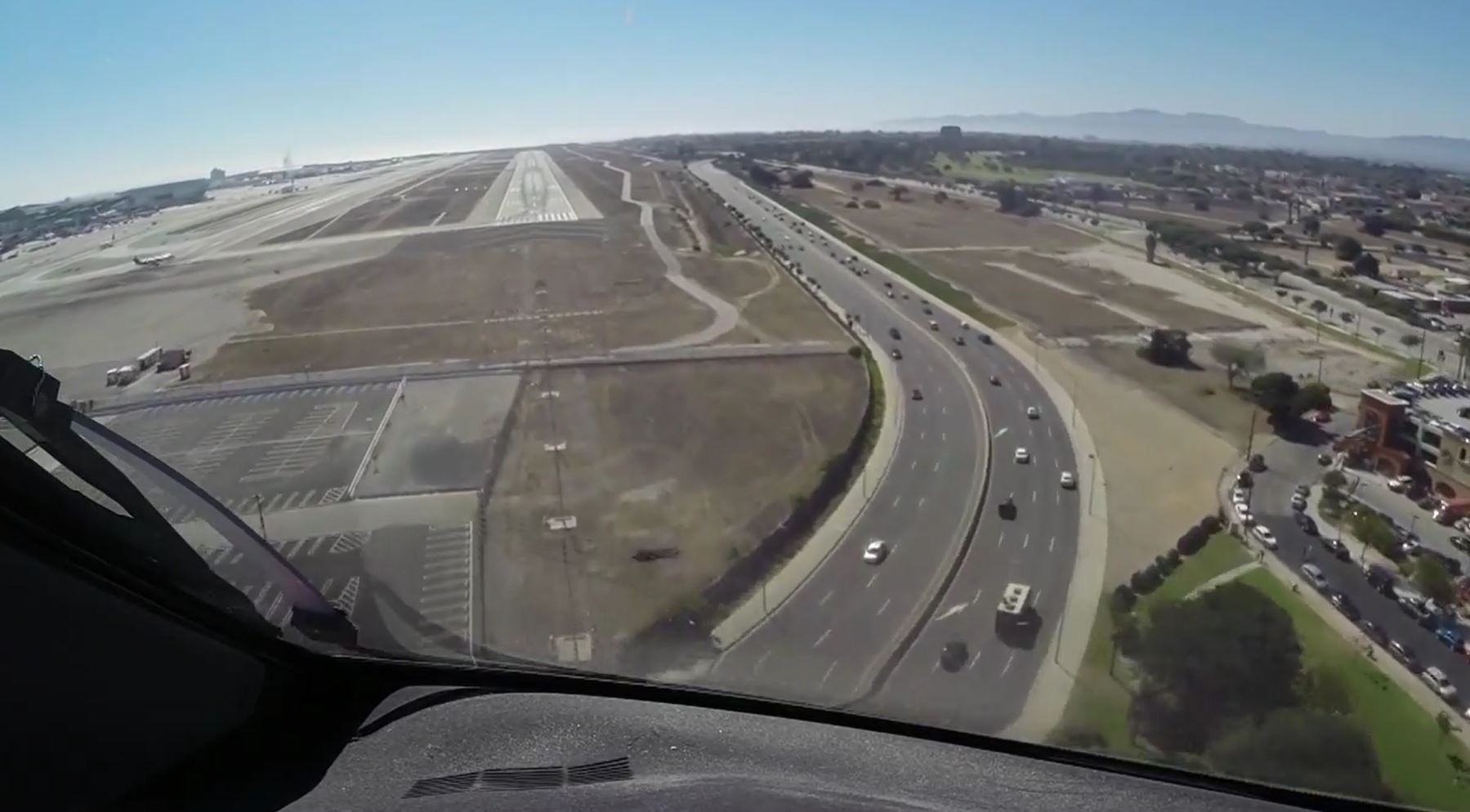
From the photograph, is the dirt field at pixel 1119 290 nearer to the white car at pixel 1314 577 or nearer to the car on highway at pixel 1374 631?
the white car at pixel 1314 577

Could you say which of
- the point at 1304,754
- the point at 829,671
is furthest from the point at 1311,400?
the point at 1304,754

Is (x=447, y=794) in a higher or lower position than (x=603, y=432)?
higher

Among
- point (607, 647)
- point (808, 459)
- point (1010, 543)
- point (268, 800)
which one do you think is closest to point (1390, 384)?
point (1010, 543)

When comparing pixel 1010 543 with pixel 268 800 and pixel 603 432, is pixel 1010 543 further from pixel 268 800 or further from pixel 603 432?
pixel 268 800

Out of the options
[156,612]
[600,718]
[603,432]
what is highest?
[156,612]

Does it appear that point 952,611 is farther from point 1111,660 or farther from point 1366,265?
point 1366,265

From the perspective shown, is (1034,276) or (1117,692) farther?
(1034,276)

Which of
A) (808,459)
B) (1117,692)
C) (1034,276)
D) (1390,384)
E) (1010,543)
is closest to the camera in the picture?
(1117,692)
